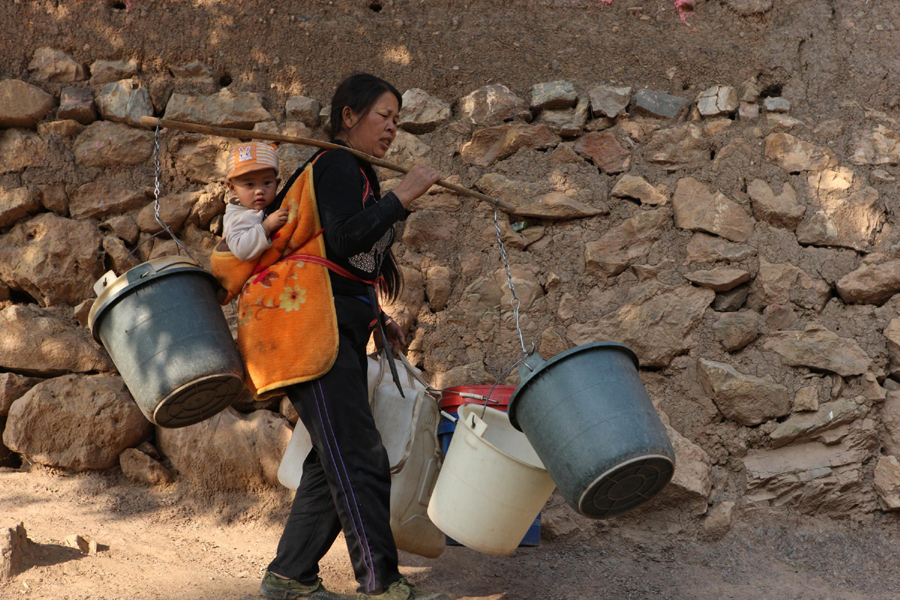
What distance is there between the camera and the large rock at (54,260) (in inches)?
136

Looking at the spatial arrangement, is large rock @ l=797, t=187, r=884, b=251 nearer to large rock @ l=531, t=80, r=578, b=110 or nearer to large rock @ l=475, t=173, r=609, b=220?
large rock @ l=475, t=173, r=609, b=220

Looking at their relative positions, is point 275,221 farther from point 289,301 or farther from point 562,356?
point 562,356

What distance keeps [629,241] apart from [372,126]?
1.35 metres

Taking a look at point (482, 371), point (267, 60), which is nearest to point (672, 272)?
point (482, 371)

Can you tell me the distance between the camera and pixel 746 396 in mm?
3146

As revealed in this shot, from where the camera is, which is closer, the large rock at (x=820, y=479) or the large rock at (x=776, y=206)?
the large rock at (x=820, y=479)

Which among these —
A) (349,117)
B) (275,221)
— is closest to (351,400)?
(275,221)

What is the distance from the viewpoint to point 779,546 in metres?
2.99

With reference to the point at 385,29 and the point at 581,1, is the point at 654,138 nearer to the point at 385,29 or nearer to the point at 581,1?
the point at 581,1

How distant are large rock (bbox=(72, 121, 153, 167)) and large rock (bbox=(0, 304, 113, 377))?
0.76 metres

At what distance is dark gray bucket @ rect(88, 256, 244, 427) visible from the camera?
2266mm

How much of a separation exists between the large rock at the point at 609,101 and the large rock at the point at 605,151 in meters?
0.10

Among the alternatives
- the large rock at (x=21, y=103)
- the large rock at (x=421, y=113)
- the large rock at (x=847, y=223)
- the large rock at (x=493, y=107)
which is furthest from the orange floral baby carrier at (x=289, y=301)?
the large rock at (x=847, y=223)

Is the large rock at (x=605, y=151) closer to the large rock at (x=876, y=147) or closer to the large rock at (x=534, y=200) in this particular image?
the large rock at (x=534, y=200)
